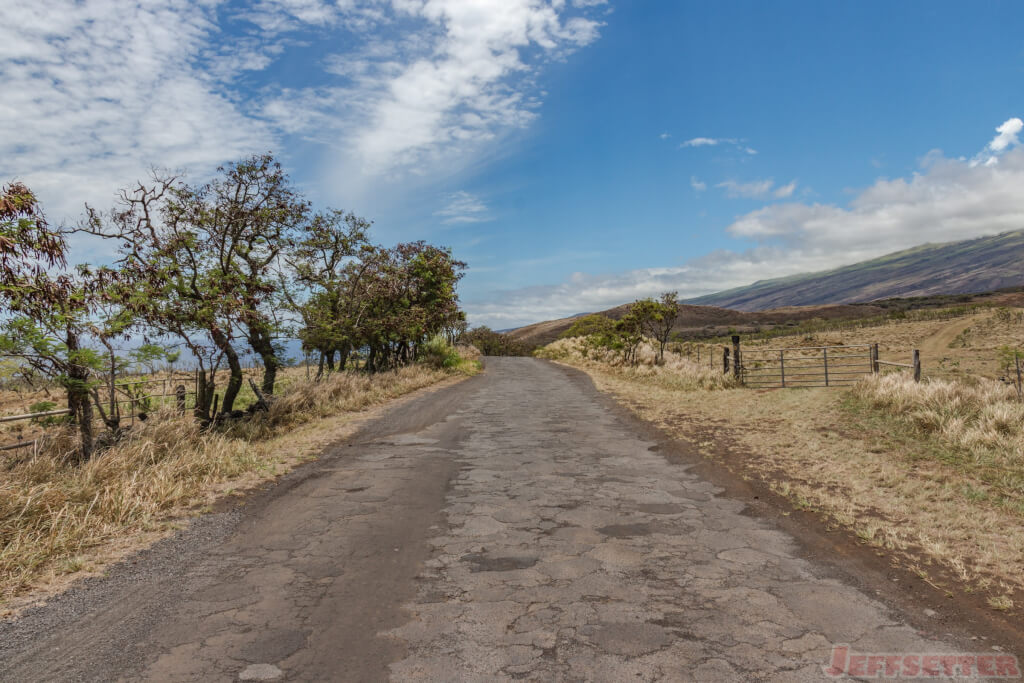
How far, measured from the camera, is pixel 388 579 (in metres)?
4.25

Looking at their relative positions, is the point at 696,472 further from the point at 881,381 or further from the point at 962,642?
the point at 881,381

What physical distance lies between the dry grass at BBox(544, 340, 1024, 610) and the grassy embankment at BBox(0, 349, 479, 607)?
6.89 metres

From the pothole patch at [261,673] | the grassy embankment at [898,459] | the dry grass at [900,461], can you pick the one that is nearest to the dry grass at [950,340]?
the grassy embankment at [898,459]

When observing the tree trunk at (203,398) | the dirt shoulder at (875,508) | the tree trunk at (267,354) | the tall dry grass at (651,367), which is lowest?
the dirt shoulder at (875,508)

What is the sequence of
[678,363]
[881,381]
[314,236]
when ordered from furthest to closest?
[678,363], [314,236], [881,381]

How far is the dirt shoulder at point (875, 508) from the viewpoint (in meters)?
3.95

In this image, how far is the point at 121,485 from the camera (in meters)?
6.20

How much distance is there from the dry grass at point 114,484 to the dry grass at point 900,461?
704 cm

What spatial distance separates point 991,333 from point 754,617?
38.6 m

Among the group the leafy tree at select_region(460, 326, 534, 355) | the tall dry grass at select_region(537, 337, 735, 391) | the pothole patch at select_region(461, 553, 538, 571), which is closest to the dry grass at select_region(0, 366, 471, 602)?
the pothole patch at select_region(461, 553, 538, 571)

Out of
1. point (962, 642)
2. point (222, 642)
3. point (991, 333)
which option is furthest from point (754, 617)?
point (991, 333)

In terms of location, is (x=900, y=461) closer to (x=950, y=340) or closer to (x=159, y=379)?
(x=159, y=379)

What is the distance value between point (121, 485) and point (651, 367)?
20.3 metres

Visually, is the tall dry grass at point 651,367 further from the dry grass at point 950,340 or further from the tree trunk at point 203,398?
the tree trunk at point 203,398
